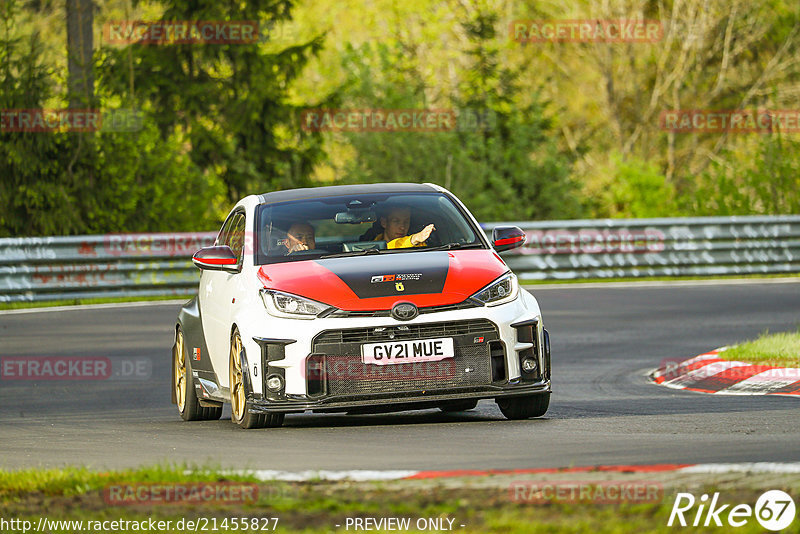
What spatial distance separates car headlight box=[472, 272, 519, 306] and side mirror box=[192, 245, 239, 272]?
1.82m

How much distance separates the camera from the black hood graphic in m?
9.45

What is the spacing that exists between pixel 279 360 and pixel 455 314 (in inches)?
→ 43.8

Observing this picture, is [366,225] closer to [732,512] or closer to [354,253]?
[354,253]

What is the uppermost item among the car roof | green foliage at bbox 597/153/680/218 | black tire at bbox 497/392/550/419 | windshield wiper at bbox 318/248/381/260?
the car roof

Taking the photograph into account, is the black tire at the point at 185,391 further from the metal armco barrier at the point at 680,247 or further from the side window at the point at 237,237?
the metal armco barrier at the point at 680,247

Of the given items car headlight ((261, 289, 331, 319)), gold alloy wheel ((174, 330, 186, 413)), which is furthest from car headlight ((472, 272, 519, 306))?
gold alloy wheel ((174, 330, 186, 413))

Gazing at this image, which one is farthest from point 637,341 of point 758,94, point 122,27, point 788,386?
point 758,94

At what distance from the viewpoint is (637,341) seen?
16828 millimetres

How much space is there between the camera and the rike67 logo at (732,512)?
547 cm

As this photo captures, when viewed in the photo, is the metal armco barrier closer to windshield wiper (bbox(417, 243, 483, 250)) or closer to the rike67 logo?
windshield wiper (bbox(417, 243, 483, 250))

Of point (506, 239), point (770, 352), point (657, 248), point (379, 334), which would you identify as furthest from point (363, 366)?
point (657, 248)

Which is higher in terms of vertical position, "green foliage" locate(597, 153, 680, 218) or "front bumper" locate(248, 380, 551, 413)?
"front bumper" locate(248, 380, 551, 413)

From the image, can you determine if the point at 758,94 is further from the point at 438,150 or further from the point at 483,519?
the point at 483,519

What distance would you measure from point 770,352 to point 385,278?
492 centimetres
